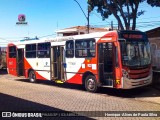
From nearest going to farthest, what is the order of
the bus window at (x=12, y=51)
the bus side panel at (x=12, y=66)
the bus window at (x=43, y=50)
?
the bus window at (x=43, y=50)
the bus side panel at (x=12, y=66)
the bus window at (x=12, y=51)

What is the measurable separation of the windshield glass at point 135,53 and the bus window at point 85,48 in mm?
1824

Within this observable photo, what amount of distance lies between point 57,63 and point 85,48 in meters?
2.75

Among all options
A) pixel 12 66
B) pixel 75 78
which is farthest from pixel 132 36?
pixel 12 66

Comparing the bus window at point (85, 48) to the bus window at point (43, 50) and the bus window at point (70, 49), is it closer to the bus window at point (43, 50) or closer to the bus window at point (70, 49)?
the bus window at point (70, 49)

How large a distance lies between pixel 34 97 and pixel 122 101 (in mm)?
3828

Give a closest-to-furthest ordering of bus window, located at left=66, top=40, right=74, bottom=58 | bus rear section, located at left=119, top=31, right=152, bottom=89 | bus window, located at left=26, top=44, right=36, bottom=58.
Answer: bus rear section, located at left=119, top=31, right=152, bottom=89 < bus window, located at left=66, top=40, right=74, bottom=58 < bus window, located at left=26, top=44, right=36, bottom=58

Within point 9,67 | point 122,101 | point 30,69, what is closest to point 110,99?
point 122,101

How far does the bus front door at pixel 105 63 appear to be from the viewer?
14062 millimetres

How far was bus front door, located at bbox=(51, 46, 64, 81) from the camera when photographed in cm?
1722

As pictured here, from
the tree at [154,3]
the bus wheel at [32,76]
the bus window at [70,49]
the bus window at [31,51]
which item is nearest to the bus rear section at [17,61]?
the bus window at [31,51]

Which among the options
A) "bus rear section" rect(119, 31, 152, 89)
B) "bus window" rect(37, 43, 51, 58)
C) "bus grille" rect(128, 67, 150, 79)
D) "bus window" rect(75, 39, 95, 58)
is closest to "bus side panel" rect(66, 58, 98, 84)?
"bus window" rect(75, 39, 95, 58)

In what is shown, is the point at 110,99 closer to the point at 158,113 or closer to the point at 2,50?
the point at 158,113

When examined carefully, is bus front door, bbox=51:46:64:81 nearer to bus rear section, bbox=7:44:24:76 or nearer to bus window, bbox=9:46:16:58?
bus rear section, bbox=7:44:24:76

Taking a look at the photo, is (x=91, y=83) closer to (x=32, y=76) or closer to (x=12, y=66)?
(x=32, y=76)
